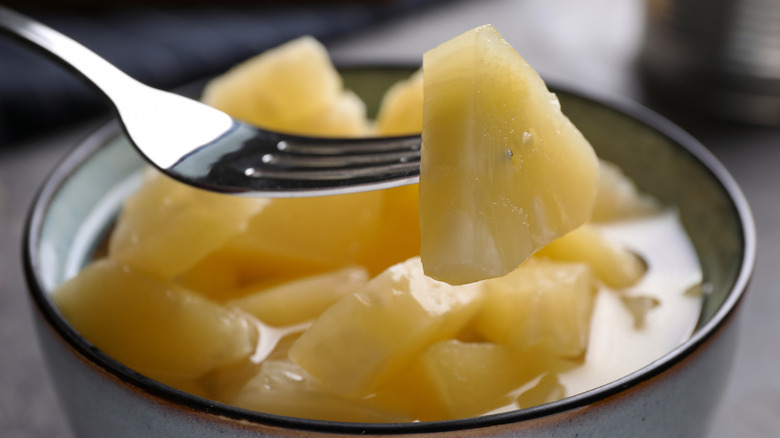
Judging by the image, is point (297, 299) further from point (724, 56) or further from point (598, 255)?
point (724, 56)

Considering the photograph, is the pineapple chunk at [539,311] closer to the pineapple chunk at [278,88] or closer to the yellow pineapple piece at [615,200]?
the yellow pineapple piece at [615,200]

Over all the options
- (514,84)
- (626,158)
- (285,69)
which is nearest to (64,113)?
(285,69)

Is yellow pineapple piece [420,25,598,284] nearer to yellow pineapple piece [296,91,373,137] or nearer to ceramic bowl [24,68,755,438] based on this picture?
ceramic bowl [24,68,755,438]

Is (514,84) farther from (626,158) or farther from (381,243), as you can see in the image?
(626,158)

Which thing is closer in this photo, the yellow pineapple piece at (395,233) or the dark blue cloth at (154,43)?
the yellow pineapple piece at (395,233)

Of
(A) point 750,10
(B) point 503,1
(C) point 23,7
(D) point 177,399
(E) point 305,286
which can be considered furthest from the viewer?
(B) point 503,1

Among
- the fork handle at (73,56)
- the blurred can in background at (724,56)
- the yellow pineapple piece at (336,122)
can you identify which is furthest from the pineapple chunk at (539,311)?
Result: the blurred can in background at (724,56)

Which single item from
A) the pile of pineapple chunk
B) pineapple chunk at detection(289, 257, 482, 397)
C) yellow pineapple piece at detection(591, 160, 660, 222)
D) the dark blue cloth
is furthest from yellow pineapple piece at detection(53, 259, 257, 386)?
the dark blue cloth
